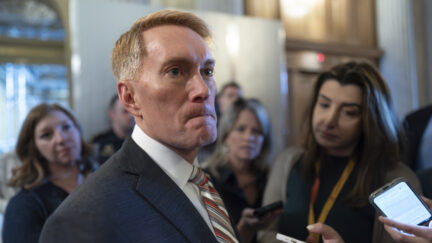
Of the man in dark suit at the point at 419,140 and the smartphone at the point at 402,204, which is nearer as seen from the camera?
the smartphone at the point at 402,204

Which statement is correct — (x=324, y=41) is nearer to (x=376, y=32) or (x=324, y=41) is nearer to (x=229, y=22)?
(x=376, y=32)

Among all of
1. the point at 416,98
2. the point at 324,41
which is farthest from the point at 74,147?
the point at 416,98

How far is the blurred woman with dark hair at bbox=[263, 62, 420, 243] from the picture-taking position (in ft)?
4.95

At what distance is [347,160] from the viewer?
1682mm

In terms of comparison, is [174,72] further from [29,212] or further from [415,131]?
[415,131]

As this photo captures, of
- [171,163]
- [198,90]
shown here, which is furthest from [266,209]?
[198,90]

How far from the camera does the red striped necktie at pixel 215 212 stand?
1.11 m

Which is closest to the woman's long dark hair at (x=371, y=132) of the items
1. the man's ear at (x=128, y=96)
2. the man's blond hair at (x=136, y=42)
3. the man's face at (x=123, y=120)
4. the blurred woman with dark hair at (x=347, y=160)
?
the blurred woman with dark hair at (x=347, y=160)

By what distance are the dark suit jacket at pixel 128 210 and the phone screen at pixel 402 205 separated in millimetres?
598

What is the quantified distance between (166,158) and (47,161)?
130cm

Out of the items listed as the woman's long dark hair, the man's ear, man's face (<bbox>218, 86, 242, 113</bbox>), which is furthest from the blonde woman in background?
the man's ear

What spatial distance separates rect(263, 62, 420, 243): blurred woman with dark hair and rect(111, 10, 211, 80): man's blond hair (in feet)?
2.59

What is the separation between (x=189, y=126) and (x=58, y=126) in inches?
53.8

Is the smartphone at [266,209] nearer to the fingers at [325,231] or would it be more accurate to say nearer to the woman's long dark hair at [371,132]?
the woman's long dark hair at [371,132]
